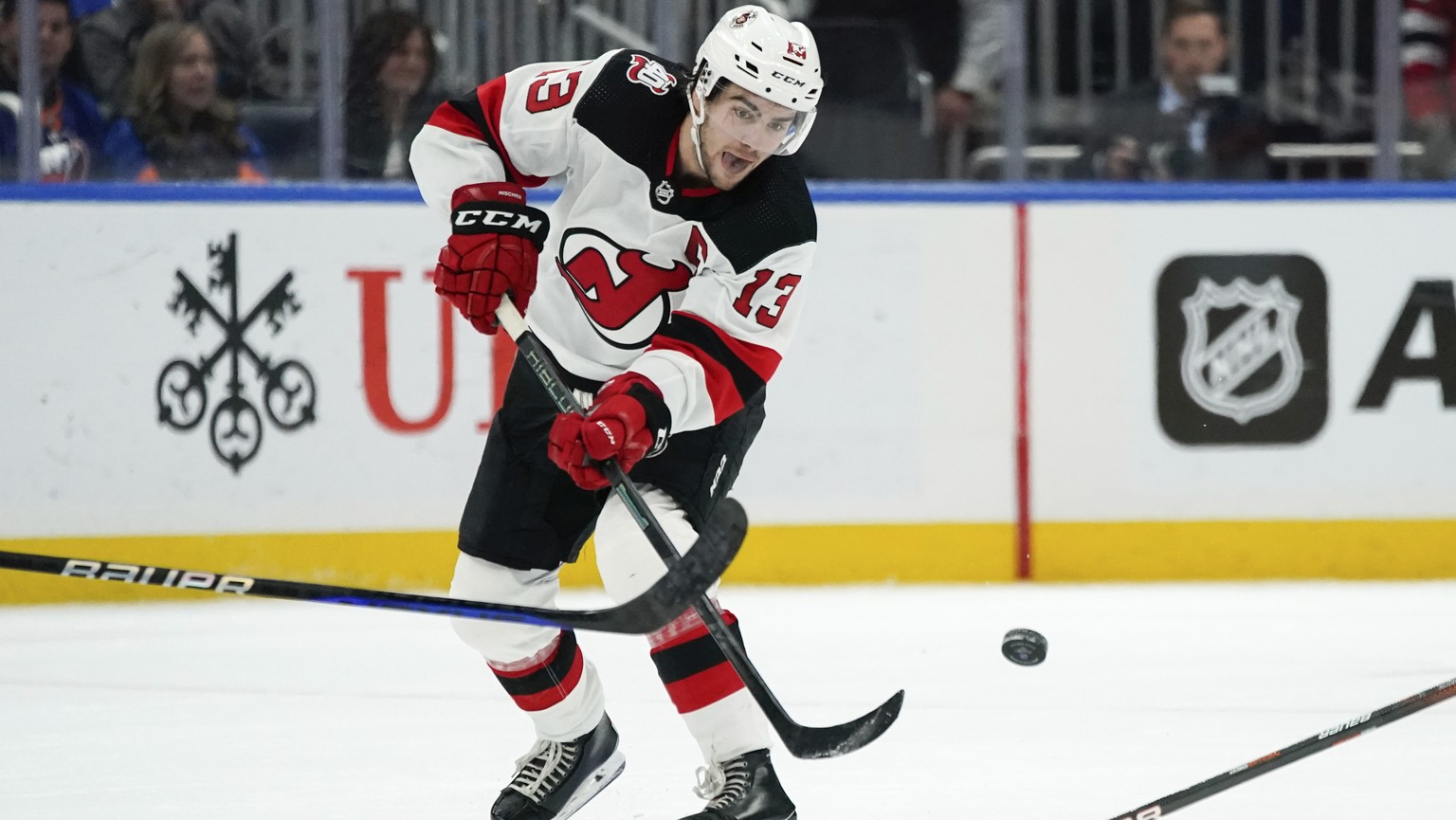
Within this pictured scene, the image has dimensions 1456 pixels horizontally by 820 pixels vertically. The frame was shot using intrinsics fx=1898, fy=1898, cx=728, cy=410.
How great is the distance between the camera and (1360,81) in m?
4.68

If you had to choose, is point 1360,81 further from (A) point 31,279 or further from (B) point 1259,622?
(A) point 31,279

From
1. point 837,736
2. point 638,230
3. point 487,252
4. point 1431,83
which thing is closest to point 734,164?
point 638,230

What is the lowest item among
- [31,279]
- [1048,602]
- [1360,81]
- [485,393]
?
[1048,602]

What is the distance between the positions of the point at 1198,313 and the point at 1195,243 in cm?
18

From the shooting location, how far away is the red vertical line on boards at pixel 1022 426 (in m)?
4.57

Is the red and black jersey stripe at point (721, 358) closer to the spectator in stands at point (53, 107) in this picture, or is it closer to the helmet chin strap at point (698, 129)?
the helmet chin strap at point (698, 129)

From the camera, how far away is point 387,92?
14.8 feet

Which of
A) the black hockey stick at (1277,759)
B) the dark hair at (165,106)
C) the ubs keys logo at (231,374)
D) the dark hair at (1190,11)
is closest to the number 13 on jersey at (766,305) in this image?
the black hockey stick at (1277,759)

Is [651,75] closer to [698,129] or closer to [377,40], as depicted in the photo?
[698,129]

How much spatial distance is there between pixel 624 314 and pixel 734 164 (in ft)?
0.90

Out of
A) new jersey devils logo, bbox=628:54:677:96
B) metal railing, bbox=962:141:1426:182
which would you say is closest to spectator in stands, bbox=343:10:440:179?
metal railing, bbox=962:141:1426:182

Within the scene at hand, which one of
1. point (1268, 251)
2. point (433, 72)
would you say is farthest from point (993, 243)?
point (433, 72)

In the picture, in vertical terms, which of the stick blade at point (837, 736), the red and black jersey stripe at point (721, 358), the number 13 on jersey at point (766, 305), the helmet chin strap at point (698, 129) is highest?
the helmet chin strap at point (698, 129)

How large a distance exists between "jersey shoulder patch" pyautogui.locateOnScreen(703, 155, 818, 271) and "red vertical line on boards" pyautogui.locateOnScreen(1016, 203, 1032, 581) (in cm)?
222
